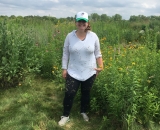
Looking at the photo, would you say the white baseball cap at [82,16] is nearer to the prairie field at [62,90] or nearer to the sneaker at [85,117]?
the prairie field at [62,90]

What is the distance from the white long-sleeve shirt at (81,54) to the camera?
3.44 m

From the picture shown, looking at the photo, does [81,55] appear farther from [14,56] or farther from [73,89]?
[14,56]

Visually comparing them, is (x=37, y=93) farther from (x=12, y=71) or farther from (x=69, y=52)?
(x=69, y=52)

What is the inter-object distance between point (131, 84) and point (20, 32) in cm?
336

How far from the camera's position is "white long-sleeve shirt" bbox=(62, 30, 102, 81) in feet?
11.3

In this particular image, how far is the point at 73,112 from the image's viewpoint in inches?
170

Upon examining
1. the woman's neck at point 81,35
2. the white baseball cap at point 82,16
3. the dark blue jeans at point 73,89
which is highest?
the white baseball cap at point 82,16

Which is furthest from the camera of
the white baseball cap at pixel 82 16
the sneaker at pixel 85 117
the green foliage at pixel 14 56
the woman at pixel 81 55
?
the green foliage at pixel 14 56

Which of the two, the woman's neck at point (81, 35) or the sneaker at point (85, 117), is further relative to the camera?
the sneaker at point (85, 117)

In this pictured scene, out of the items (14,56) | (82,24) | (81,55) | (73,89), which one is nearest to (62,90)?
(14,56)

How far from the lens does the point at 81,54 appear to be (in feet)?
11.3

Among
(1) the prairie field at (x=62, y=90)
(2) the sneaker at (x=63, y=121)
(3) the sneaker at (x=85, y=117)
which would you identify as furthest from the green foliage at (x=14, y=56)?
(3) the sneaker at (x=85, y=117)

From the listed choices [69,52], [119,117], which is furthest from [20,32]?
[119,117]

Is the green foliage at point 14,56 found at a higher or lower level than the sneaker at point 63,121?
higher
